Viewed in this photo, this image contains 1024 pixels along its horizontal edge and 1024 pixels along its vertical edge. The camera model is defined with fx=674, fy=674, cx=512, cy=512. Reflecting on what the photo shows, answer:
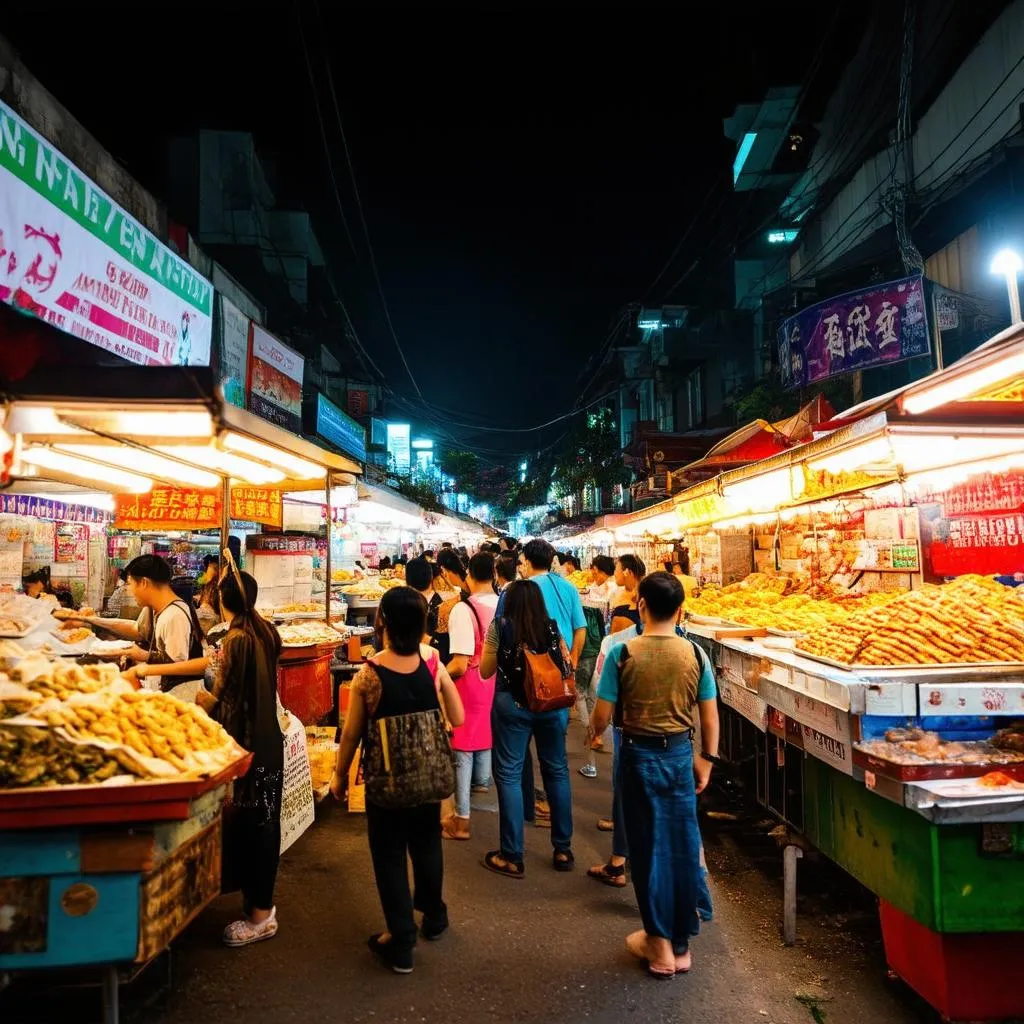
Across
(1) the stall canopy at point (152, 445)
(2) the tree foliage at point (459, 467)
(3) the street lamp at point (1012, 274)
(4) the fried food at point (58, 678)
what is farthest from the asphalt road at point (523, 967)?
(2) the tree foliage at point (459, 467)

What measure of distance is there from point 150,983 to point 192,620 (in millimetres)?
2376

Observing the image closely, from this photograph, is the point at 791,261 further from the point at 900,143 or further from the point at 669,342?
the point at 900,143

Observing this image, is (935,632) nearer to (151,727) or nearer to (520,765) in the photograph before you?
(520,765)

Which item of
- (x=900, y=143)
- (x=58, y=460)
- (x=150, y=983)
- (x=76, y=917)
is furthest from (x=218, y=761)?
(x=900, y=143)

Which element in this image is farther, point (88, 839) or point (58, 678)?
point (58, 678)

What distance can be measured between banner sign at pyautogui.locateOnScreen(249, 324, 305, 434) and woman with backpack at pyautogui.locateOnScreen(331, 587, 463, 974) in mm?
9130

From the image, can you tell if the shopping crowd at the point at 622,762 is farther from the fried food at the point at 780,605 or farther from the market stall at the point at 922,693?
the fried food at the point at 780,605

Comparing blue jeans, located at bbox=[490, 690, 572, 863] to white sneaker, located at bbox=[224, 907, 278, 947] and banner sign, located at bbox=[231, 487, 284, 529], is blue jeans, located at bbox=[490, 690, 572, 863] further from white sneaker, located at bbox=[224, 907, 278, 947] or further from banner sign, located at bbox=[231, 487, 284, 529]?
banner sign, located at bbox=[231, 487, 284, 529]

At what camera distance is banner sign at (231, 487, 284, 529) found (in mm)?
8820

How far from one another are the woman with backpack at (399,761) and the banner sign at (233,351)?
8597mm

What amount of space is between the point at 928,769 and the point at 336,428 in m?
18.0

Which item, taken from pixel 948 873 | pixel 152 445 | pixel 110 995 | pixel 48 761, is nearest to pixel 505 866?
pixel 110 995

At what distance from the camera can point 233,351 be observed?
11.8 metres

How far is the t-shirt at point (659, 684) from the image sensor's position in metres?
3.74
